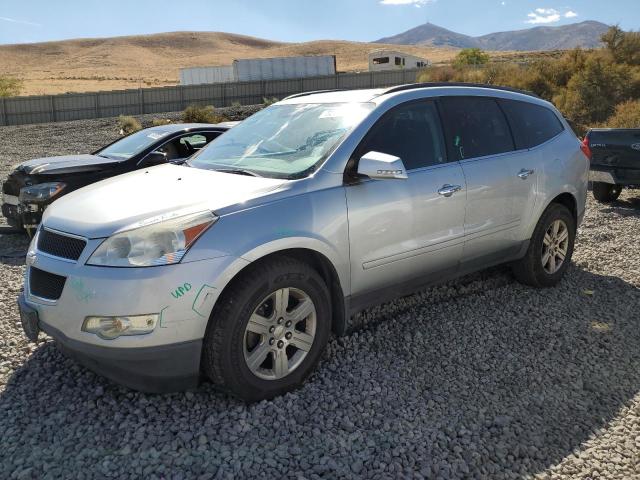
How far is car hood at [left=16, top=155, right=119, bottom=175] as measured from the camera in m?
6.80

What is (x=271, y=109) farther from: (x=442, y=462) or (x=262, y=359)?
(x=442, y=462)

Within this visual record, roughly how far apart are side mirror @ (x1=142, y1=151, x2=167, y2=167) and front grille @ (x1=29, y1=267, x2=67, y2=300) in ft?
13.2

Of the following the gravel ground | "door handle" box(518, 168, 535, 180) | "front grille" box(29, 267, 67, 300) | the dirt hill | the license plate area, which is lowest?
the gravel ground

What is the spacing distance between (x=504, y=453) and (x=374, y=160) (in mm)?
1795

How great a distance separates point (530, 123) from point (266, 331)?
10.7 ft

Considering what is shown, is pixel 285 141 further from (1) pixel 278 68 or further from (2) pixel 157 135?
(1) pixel 278 68

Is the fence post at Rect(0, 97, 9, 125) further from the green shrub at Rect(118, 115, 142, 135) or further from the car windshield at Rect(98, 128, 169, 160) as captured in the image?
the car windshield at Rect(98, 128, 169, 160)

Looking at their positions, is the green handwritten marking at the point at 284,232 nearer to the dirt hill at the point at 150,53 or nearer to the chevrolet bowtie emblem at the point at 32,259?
the chevrolet bowtie emblem at the point at 32,259

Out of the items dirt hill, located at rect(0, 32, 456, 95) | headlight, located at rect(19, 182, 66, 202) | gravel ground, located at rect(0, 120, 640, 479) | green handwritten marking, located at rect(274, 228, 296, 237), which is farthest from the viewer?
dirt hill, located at rect(0, 32, 456, 95)

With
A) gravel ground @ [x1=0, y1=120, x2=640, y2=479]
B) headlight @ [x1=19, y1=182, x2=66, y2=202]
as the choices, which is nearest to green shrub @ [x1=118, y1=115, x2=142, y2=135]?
headlight @ [x1=19, y1=182, x2=66, y2=202]

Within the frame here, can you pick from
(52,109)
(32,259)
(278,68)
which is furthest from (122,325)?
(278,68)

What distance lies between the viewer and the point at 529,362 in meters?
4.01

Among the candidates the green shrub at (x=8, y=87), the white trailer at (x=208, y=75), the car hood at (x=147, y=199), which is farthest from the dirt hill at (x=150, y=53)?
the car hood at (x=147, y=199)

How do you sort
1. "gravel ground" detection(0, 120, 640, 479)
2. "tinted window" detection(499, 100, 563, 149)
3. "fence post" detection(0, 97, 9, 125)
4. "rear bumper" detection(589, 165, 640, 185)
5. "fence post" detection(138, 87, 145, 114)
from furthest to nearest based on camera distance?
"fence post" detection(138, 87, 145, 114) < "fence post" detection(0, 97, 9, 125) < "rear bumper" detection(589, 165, 640, 185) < "tinted window" detection(499, 100, 563, 149) < "gravel ground" detection(0, 120, 640, 479)
